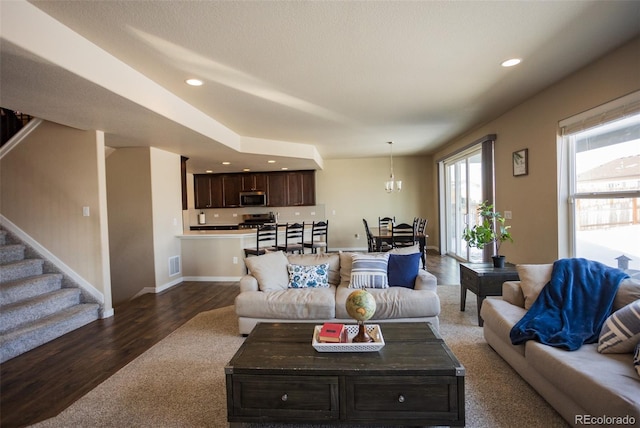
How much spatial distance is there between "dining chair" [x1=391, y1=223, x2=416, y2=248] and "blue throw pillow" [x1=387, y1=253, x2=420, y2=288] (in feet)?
6.11

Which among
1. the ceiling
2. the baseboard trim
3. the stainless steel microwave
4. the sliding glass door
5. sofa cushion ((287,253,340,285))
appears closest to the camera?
the ceiling

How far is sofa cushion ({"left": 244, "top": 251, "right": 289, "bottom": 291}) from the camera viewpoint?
3.33 meters

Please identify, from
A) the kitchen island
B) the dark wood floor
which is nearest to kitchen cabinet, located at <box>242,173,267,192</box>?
the kitchen island

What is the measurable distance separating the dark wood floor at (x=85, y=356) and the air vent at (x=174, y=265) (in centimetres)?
71

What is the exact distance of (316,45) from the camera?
250cm

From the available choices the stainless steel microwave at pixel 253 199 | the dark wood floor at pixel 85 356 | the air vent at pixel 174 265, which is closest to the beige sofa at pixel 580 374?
the dark wood floor at pixel 85 356

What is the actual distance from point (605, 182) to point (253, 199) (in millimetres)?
7012

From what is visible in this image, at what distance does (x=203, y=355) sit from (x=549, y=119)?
14.7 feet

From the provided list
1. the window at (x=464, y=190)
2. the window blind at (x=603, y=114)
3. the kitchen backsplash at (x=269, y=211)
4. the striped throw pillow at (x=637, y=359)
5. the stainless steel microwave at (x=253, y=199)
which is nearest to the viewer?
the striped throw pillow at (x=637, y=359)

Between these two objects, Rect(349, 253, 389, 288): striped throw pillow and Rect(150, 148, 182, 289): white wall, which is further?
Rect(150, 148, 182, 289): white wall

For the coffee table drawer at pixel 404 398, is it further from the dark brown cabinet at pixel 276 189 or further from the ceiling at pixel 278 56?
the dark brown cabinet at pixel 276 189

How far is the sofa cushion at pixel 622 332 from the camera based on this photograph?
1857mm

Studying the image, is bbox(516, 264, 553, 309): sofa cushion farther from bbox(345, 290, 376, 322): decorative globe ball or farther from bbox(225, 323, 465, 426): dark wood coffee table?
bbox(345, 290, 376, 322): decorative globe ball

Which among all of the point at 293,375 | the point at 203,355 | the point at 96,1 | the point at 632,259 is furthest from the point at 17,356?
the point at 632,259
